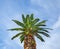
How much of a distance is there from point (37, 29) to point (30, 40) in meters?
3.65

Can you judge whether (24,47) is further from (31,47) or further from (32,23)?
(32,23)

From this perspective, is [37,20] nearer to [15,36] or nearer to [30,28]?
[30,28]

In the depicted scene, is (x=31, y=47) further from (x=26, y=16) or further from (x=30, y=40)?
(x=26, y=16)

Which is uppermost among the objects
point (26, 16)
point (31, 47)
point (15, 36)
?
point (26, 16)

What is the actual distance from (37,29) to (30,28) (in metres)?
1.73

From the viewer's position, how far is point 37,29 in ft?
200

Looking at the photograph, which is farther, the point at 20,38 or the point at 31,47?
the point at 20,38

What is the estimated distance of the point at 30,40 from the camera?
5900 centimetres

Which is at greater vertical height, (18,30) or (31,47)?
(18,30)

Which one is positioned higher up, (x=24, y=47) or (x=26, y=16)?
(x=26, y=16)

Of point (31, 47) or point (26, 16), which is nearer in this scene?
point (31, 47)

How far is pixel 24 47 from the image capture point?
58906 millimetres

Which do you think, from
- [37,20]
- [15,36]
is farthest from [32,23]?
[15,36]

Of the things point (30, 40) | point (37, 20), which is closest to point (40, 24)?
point (37, 20)
